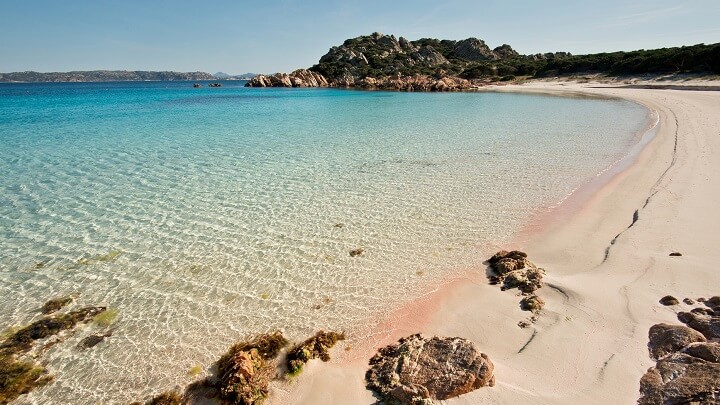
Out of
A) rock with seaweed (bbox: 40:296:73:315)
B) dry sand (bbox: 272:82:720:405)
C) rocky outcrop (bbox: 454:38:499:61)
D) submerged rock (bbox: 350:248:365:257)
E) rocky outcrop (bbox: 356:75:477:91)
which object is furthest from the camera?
rocky outcrop (bbox: 454:38:499:61)

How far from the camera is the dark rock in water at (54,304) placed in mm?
6235

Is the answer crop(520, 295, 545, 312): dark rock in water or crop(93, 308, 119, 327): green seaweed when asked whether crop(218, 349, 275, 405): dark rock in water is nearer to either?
crop(93, 308, 119, 327): green seaweed

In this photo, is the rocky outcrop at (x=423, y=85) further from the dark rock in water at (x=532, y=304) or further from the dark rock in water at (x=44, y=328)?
the dark rock in water at (x=44, y=328)

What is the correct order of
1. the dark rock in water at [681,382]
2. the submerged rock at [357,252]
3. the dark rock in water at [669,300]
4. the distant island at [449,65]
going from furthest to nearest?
the distant island at [449,65], the submerged rock at [357,252], the dark rock in water at [669,300], the dark rock in water at [681,382]

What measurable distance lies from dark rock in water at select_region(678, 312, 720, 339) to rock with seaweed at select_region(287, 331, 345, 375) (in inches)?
195

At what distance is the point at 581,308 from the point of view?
5.68 metres

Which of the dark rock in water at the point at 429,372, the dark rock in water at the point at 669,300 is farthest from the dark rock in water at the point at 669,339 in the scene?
the dark rock in water at the point at 429,372

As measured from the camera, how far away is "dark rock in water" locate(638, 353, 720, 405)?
141 inches

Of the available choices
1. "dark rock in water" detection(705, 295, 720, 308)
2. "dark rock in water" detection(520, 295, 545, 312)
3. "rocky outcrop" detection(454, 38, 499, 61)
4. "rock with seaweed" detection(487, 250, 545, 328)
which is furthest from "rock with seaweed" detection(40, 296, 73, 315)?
"rocky outcrop" detection(454, 38, 499, 61)

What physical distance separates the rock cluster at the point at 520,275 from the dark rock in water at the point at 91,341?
683 centimetres

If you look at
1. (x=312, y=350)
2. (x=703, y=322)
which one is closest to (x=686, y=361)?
(x=703, y=322)

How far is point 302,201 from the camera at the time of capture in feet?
36.2

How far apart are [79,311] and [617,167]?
17617 millimetres

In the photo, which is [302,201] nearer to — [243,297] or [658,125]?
[243,297]
